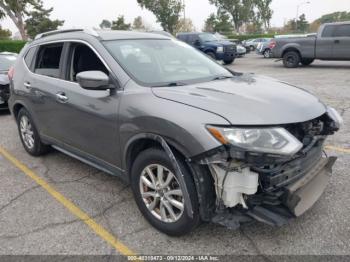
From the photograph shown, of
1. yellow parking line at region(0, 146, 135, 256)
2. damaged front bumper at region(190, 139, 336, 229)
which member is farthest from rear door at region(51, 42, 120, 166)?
damaged front bumper at region(190, 139, 336, 229)

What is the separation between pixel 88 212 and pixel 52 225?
14.5 inches

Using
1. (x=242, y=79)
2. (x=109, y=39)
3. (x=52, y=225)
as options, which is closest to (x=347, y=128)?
(x=242, y=79)

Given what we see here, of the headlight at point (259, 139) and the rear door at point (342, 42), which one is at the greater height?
the headlight at point (259, 139)

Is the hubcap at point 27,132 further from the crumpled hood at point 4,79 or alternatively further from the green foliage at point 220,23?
the green foliage at point 220,23

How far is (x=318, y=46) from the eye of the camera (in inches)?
593

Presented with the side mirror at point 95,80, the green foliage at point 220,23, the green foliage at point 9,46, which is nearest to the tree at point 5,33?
the green foliage at point 9,46

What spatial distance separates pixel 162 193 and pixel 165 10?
40341 mm

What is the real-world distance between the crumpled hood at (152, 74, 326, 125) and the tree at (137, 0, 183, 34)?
3961 centimetres

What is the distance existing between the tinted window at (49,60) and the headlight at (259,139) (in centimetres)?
253

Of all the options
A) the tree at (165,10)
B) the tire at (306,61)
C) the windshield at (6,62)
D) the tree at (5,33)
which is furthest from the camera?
the tree at (5,33)

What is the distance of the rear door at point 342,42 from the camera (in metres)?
14.4

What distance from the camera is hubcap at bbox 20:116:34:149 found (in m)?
5.05

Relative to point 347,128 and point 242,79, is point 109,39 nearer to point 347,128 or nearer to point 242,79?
point 242,79

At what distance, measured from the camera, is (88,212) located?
11.5 feet
